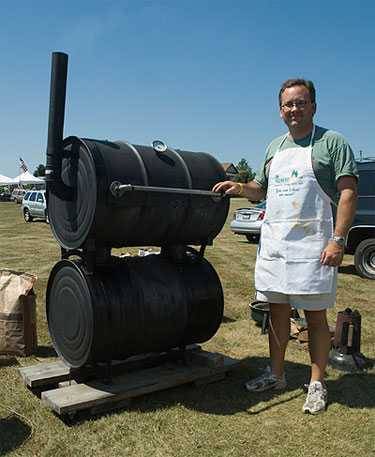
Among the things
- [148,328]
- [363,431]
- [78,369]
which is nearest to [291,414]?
[363,431]

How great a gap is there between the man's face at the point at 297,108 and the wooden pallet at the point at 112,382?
198cm

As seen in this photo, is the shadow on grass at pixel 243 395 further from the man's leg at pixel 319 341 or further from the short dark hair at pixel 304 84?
the short dark hair at pixel 304 84

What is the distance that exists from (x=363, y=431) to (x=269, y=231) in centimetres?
147

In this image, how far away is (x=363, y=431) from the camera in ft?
11.3

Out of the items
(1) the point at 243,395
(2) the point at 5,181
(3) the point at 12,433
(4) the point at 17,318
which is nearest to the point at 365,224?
(1) the point at 243,395

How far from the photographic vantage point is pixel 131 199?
140 inches

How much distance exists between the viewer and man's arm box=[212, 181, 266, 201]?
13.1 ft

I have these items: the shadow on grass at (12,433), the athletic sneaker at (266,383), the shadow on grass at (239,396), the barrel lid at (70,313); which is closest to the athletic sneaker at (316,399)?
the shadow on grass at (239,396)

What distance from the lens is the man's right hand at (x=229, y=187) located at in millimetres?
3990

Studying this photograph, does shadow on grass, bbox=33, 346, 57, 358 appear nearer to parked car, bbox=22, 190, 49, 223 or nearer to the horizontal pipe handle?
the horizontal pipe handle

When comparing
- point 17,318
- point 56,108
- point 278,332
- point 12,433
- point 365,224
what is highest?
point 56,108

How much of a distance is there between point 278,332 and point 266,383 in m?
0.42

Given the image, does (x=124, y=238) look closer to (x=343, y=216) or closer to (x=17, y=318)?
(x=343, y=216)

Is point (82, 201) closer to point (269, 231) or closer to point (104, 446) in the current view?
point (269, 231)
